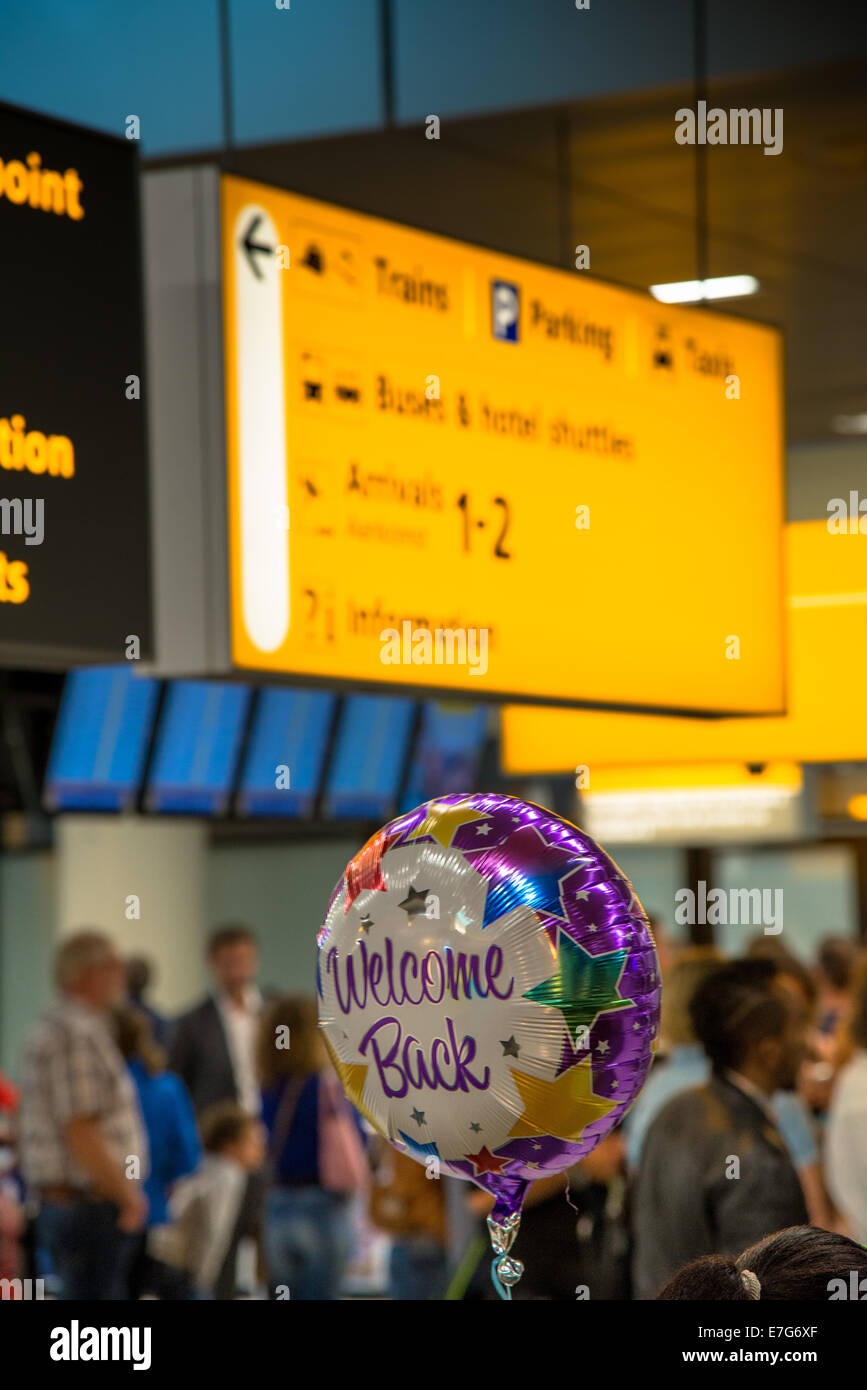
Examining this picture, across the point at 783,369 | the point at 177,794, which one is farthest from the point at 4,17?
the point at 177,794

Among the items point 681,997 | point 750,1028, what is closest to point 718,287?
point 681,997

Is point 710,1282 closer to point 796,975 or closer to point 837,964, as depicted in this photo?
point 796,975

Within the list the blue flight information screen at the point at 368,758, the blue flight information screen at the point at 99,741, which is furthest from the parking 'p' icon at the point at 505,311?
the blue flight information screen at the point at 368,758

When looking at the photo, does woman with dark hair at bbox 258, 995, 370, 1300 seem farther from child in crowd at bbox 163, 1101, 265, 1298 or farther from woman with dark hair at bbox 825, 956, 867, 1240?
woman with dark hair at bbox 825, 956, 867, 1240

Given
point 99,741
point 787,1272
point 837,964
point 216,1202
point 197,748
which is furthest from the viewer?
point 197,748

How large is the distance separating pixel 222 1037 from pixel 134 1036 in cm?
92

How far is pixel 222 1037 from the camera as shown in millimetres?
7473

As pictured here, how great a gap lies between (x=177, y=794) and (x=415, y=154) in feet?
16.7

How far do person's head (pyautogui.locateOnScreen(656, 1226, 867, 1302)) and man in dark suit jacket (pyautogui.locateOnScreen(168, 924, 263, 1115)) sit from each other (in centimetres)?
549

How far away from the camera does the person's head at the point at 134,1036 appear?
6.57 metres

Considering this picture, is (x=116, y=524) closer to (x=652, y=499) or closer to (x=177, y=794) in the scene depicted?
(x=652, y=499)

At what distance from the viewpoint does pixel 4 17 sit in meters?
4.14

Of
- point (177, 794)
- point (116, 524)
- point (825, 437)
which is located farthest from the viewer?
point (177, 794)

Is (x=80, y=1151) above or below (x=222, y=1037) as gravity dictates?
below
